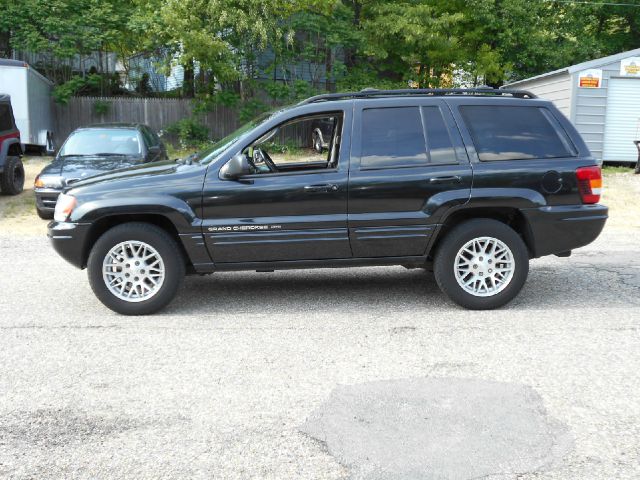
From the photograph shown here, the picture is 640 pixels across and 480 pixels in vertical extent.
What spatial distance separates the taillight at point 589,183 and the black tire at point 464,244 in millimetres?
733

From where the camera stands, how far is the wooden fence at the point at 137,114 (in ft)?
79.3

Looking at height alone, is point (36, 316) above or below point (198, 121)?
below

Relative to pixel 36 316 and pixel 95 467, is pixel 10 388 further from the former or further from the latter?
pixel 36 316

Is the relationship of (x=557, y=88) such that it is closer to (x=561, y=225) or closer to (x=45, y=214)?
(x=45, y=214)

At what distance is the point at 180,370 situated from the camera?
4.38m

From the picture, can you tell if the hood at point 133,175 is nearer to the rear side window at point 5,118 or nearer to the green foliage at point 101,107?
the rear side window at point 5,118

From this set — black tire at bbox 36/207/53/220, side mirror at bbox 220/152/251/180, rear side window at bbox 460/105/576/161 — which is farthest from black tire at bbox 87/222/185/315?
black tire at bbox 36/207/53/220

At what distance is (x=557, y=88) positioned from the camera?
65.4 feet

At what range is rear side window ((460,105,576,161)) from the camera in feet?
Result: 19.1

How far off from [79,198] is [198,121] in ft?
63.7

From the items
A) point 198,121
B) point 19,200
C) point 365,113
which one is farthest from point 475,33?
point 365,113

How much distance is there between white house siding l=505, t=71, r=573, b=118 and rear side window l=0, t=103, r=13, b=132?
47.4ft

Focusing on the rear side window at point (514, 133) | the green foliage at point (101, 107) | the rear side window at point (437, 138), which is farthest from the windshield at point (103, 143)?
the green foliage at point (101, 107)

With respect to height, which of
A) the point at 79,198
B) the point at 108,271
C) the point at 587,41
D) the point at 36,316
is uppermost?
the point at 587,41
